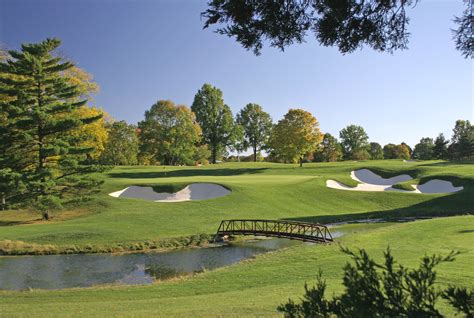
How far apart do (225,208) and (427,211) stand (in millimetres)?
17353

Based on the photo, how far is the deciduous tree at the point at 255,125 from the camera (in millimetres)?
82250

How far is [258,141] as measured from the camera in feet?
271

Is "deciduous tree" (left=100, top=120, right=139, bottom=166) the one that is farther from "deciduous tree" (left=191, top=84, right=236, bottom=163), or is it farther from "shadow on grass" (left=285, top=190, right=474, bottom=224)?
"shadow on grass" (left=285, top=190, right=474, bottom=224)

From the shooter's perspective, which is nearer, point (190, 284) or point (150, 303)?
point (150, 303)

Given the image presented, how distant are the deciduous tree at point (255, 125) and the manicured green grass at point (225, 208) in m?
35.8

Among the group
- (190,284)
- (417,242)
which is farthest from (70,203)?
(417,242)

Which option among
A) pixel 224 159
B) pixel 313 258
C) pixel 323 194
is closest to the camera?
pixel 313 258

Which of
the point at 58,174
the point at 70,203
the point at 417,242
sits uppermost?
the point at 58,174

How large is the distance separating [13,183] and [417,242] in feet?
81.7

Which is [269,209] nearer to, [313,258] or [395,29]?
[313,258]

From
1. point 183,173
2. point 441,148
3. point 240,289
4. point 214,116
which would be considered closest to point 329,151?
point 441,148

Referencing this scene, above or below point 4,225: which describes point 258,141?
above

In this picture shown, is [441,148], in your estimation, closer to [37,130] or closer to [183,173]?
[183,173]

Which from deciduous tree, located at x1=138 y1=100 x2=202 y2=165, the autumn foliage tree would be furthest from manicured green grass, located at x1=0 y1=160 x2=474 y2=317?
deciduous tree, located at x1=138 y1=100 x2=202 y2=165
